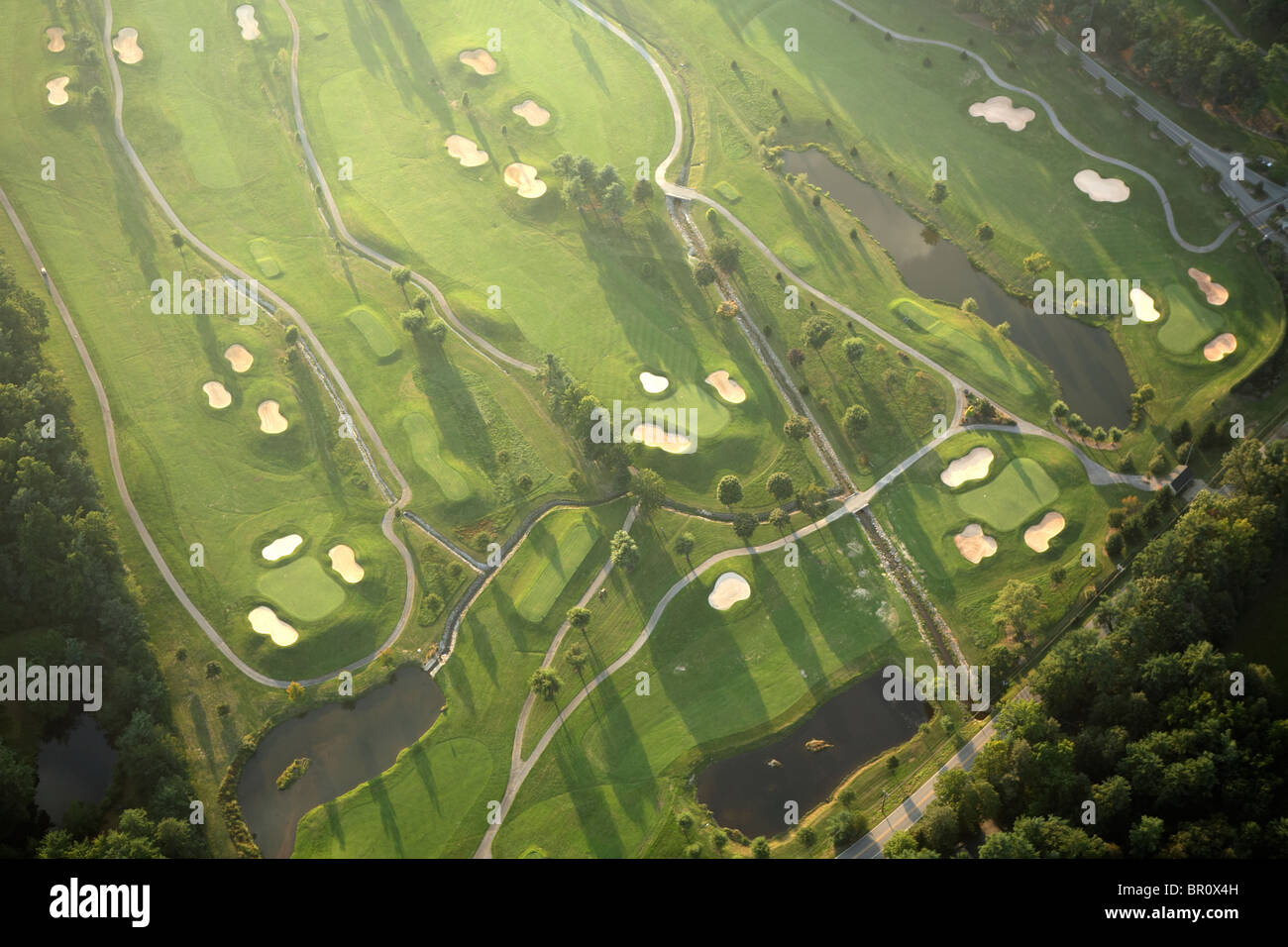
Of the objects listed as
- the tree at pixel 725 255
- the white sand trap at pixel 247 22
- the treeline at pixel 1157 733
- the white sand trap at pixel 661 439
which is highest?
the white sand trap at pixel 247 22

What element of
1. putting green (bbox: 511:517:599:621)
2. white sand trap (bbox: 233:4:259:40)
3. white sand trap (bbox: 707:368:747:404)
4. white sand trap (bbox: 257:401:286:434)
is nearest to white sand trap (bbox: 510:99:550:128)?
white sand trap (bbox: 233:4:259:40)

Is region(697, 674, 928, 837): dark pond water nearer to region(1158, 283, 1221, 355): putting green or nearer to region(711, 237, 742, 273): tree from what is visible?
region(711, 237, 742, 273): tree

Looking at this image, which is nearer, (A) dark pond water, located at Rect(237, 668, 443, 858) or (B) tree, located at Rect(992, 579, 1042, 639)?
(A) dark pond water, located at Rect(237, 668, 443, 858)

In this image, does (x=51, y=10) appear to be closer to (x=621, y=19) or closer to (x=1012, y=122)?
(x=621, y=19)

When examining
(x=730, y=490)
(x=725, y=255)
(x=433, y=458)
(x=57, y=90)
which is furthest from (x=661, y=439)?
(x=57, y=90)

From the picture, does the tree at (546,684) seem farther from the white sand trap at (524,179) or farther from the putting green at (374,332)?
the white sand trap at (524,179)

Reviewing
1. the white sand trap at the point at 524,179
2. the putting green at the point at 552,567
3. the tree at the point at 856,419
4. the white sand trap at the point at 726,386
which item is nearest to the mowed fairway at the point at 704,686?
the putting green at the point at 552,567
